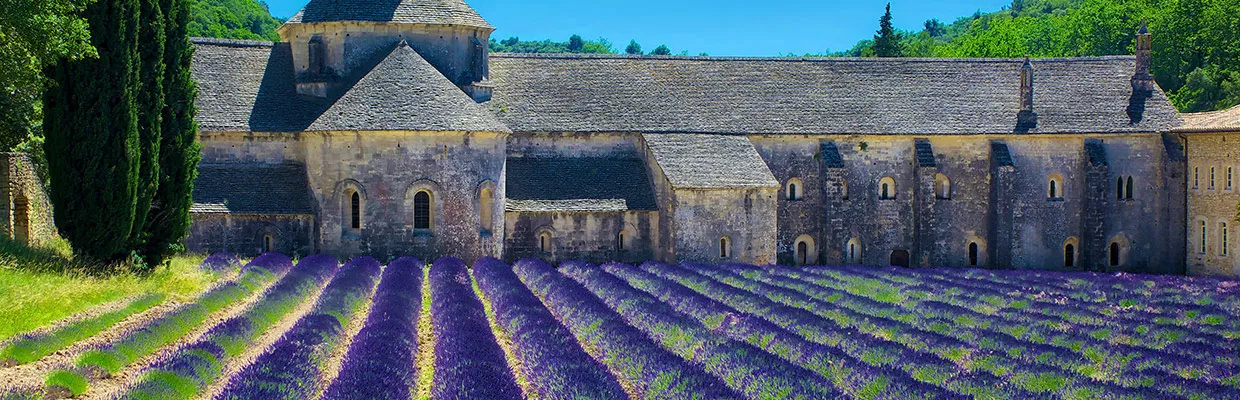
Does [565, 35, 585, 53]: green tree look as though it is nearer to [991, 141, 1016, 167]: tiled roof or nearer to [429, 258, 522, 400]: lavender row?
[991, 141, 1016, 167]: tiled roof

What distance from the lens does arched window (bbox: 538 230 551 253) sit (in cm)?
4181

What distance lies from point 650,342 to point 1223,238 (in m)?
30.3

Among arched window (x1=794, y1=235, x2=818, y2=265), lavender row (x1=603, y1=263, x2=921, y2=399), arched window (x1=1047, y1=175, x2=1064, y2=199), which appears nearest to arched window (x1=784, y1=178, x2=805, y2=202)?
arched window (x1=794, y1=235, x2=818, y2=265)

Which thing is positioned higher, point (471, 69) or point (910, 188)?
point (471, 69)

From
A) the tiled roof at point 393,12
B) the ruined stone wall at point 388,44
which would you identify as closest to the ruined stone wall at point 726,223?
the ruined stone wall at point 388,44

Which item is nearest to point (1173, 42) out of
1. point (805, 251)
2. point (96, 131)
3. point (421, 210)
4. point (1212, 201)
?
point (1212, 201)

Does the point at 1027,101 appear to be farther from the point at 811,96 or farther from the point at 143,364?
the point at 143,364

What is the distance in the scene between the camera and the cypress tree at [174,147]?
29.5m

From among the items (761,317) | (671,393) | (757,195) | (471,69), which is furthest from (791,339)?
(471,69)

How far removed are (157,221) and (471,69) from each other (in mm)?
15908

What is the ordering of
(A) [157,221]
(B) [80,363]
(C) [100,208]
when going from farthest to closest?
(A) [157,221], (C) [100,208], (B) [80,363]

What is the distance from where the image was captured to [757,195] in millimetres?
41406

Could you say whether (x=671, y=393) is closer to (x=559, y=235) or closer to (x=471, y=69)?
(x=559, y=235)

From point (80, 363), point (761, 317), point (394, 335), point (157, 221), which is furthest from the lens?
point (157, 221)
